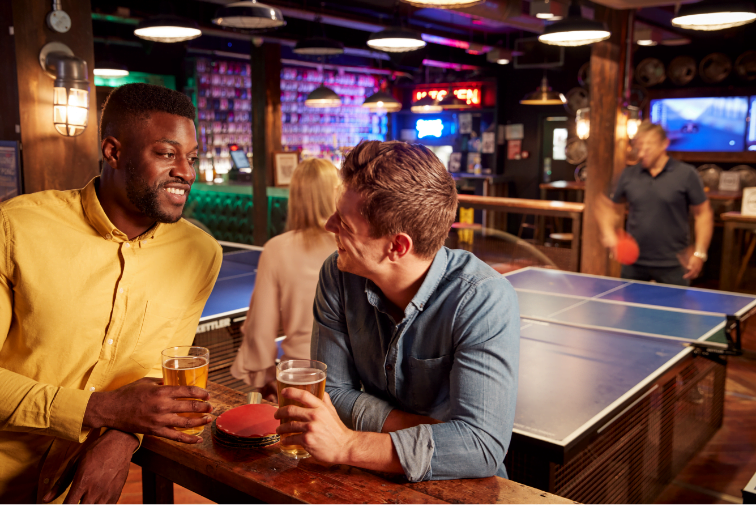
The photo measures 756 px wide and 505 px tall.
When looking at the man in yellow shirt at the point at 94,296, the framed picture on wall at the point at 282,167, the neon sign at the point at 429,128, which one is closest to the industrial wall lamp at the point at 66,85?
the man in yellow shirt at the point at 94,296

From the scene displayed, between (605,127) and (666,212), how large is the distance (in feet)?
8.19

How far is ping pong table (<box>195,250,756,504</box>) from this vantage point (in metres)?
2.00

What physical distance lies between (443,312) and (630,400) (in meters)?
1.19

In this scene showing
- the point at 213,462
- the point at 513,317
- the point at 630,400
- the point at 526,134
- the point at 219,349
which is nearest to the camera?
the point at 213,462

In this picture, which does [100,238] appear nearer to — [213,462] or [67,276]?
[67,276]

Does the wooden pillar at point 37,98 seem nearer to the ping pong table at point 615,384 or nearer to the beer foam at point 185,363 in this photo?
the ping pong table at point 615,384

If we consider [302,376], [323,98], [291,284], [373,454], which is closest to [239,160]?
[323,98]

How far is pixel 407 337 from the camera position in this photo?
1.31 meters

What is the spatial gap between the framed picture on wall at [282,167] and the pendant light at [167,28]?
3386 mm

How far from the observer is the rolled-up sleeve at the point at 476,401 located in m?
1.10

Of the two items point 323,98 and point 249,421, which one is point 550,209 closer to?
point 323,98

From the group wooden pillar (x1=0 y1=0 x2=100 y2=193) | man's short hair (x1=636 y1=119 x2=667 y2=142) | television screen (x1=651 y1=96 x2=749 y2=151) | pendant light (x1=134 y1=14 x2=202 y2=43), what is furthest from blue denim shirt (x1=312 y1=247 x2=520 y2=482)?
television screen (x1=651 y1=96 x2=749 y2=151)

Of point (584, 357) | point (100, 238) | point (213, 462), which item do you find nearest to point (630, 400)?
point (584, 357)

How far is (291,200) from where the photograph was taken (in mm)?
2684
